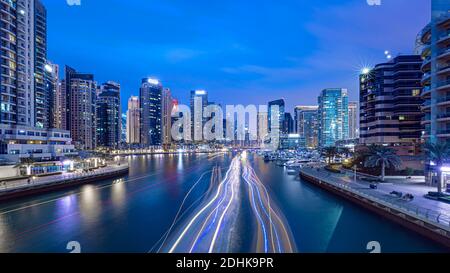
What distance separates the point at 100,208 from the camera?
20.8 m

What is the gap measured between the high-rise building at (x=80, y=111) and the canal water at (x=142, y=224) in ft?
422

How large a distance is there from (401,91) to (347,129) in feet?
474

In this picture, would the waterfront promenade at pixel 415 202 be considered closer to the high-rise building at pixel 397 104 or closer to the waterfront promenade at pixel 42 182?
the high-rise building at pixel 397 104

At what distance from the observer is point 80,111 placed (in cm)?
13750

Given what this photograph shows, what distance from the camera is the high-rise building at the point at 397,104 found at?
4609 centimetres

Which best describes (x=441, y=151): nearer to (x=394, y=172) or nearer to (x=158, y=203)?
(x=394, y=172)

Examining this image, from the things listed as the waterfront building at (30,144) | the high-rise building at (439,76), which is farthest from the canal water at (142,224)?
the waterfront building at (30,144)

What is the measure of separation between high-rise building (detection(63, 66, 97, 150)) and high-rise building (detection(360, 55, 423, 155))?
455 feet

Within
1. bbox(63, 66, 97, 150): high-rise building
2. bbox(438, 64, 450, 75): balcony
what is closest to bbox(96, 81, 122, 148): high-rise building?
bbox(63, 66, 97, 150): high-rise building

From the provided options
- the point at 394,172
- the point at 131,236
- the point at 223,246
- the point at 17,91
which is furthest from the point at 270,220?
the point at 17,91

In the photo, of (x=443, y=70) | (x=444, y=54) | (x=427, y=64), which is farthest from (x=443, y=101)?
(x=427, y=64)

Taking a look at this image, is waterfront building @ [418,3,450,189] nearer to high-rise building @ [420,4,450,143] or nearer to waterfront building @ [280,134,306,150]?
high-rise building @ [420,4,450,143]

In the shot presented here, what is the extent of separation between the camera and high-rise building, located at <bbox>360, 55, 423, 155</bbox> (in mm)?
46094
